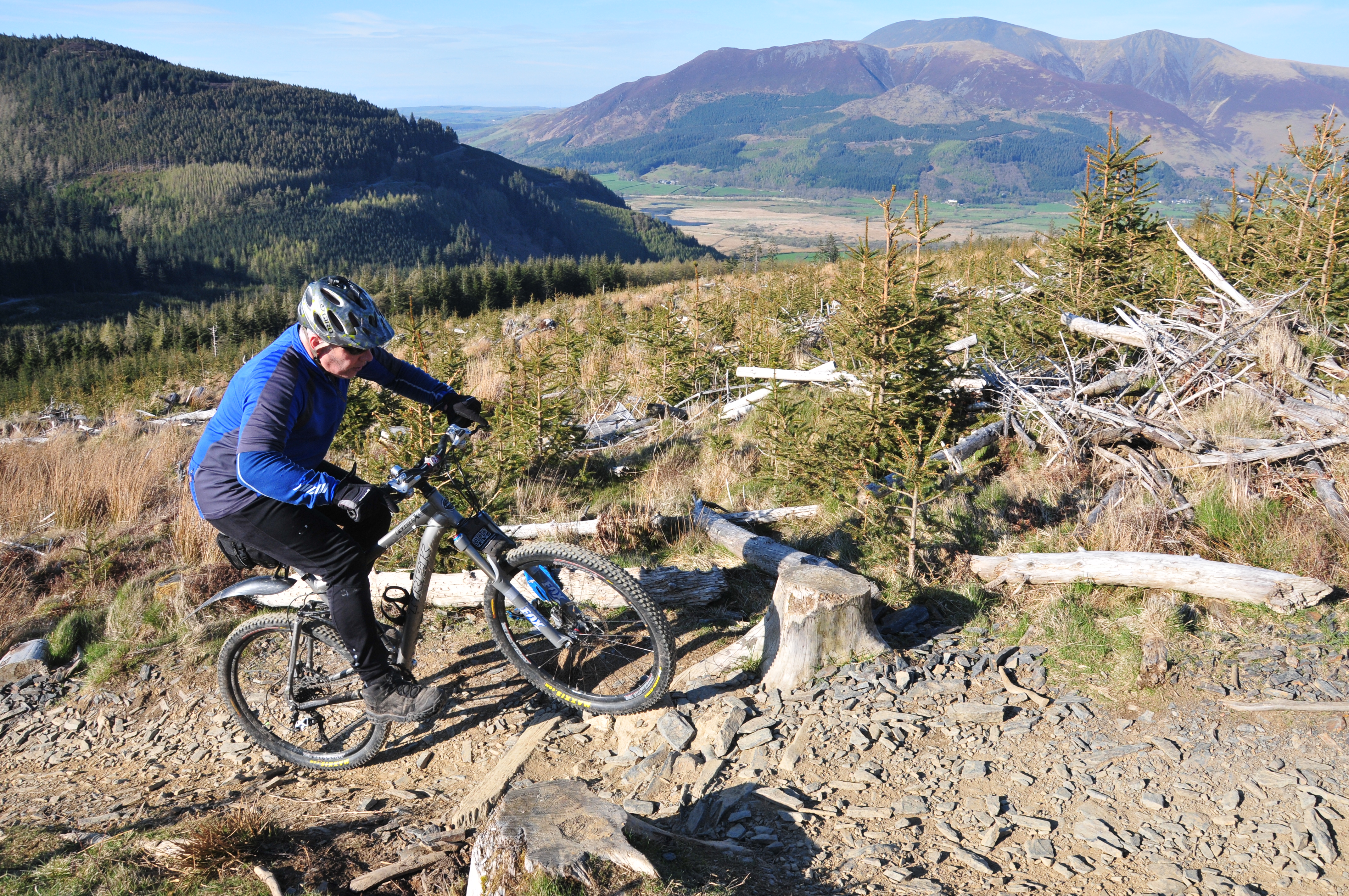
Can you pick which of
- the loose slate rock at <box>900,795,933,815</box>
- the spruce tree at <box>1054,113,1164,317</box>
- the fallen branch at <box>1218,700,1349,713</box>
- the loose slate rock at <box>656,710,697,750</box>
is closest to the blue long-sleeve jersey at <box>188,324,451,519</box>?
the loose slate rock at <box>656,710,697,750</box>

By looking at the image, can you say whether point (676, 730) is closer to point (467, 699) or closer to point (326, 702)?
point (467, 699)

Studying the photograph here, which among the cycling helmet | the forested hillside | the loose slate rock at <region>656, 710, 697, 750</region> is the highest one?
the forested hillside

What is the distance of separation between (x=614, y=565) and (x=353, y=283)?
193 cm

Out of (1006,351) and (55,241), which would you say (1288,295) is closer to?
(1006,351)

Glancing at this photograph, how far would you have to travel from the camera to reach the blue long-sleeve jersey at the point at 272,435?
344cm

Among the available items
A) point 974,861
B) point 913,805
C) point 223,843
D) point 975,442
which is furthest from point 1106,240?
point 223,843

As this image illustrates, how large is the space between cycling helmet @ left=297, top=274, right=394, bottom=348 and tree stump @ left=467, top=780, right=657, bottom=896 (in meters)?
2.17

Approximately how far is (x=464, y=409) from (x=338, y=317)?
0.91 metres

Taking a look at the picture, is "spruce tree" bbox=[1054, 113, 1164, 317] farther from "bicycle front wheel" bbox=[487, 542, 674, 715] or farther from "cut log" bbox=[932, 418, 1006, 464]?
"bicycle front wheel" bbox=[487, 542, 674, 715]

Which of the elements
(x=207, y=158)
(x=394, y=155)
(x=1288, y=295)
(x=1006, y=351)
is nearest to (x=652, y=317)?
(x=1006, y=351)

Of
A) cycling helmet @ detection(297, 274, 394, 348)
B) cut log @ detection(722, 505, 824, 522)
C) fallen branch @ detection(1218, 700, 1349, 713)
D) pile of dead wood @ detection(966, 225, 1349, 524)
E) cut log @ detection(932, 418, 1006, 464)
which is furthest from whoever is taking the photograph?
cut log @ detection(932, 418, 1006, 464)

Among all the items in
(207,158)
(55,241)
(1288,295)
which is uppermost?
(207,158)

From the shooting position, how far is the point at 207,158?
15650 centimetres

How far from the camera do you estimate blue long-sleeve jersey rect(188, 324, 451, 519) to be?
11.3 ft
